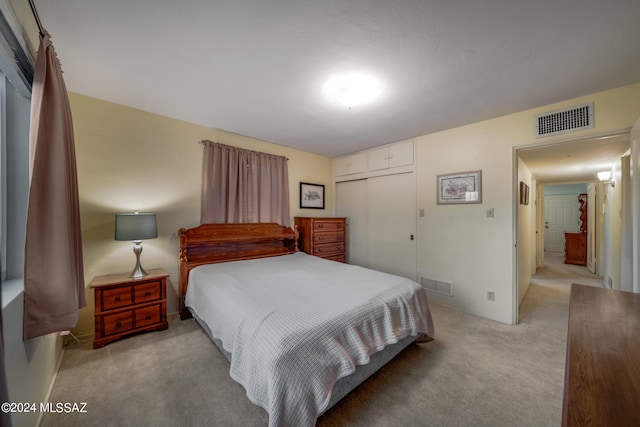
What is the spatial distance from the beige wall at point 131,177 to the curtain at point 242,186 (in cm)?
14

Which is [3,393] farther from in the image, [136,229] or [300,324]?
[136,229]

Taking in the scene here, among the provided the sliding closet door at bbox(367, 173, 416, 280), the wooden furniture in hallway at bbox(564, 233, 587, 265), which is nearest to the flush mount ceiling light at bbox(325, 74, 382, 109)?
the sliding closet door at bbox(367, 173, 416, 280)

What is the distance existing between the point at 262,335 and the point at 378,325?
856 millimetres

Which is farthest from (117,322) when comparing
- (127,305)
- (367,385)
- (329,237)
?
(329,237)

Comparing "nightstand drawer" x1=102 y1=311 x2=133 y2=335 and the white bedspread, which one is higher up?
the white bedspread

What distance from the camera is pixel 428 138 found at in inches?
144

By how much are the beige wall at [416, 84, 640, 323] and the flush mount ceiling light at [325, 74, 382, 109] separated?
154cm

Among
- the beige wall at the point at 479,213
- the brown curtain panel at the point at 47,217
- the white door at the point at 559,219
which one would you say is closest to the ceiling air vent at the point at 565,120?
the beige wall at the point at 479,213

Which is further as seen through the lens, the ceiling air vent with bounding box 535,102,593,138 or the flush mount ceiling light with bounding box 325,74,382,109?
the ceiling air vent with bounding box 535,102,593,138

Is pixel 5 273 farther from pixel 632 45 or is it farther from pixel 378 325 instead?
pixel 632 45

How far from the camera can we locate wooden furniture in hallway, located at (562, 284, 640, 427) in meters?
0.78

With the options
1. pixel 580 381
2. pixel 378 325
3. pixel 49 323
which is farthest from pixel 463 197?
pixel 49 323

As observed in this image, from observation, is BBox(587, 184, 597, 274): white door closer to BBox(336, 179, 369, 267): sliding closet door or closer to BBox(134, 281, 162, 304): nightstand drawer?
BBox(336, 179, 369, 267): sliding closet door

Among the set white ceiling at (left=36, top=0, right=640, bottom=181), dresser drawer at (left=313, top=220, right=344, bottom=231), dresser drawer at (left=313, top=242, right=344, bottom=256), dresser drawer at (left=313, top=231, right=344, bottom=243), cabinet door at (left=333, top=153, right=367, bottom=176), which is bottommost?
dresser drawer at (left=313, top=242, right=344, bottom=256)
